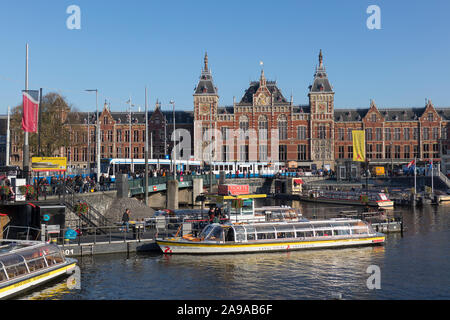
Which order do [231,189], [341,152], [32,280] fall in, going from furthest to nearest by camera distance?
[341,152], [231,189], [32,280]

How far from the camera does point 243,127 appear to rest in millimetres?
100500

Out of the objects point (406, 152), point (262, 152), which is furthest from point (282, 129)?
point (406, 152)

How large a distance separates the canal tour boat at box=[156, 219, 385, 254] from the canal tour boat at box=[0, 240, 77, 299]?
275 inches

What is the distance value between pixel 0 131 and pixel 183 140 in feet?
146

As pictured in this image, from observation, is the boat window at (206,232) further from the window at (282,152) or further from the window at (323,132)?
the window at (323,132)

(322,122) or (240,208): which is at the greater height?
(322,122)

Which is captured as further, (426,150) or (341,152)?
(341,152)

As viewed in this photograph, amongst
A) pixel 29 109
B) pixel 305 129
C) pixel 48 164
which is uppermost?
pixel 305 129

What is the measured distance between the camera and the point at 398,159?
101 metres

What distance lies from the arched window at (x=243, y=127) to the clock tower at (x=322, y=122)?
13.2 meters

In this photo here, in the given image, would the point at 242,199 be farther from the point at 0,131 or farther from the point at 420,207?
the point at 0,131

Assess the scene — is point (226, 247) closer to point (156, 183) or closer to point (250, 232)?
point (250, 232)

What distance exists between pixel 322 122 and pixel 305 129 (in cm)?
368

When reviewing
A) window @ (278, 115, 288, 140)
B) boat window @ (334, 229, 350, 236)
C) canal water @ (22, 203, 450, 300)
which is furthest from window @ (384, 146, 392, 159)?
boat window @ (334, 229, 350, 236)
